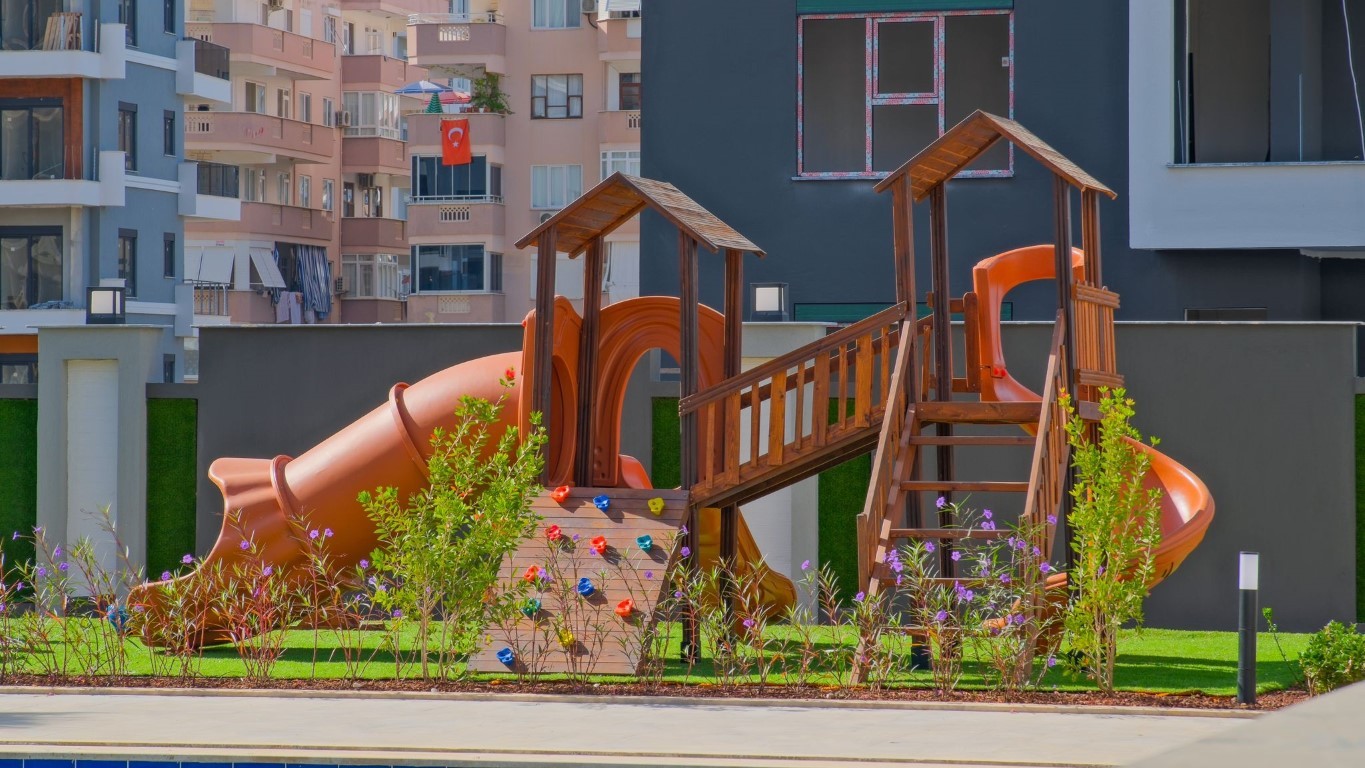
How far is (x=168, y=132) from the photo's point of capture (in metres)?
53.2

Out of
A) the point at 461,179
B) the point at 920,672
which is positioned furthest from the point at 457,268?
the point at 920,672

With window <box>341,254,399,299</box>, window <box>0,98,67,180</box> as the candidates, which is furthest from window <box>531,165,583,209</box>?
window <box>0,98,67,180</box>

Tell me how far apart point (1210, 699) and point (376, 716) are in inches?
176

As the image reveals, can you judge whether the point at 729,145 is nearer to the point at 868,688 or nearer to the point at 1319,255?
the point at 1319,255

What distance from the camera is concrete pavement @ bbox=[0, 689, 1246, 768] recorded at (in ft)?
26.7

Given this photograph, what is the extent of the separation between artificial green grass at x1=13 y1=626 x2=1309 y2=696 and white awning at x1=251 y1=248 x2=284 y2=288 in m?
48.8

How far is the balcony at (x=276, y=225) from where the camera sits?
205 ft

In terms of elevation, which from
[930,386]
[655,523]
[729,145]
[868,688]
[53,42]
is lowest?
[868,688]

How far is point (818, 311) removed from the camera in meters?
22.3

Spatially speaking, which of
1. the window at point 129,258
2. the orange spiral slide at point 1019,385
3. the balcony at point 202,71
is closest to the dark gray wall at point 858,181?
the orange spiral slide at point 1019,385

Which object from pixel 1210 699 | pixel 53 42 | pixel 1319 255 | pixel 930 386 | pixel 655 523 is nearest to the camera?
pixel 1210 699

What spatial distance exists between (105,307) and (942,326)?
8.27 m

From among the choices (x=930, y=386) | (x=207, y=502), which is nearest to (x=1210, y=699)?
(x=930, y=386)

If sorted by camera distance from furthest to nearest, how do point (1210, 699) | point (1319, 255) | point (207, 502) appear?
1. point (1319, 255)
2. point (207, 502)
3. point (1210, 699)
